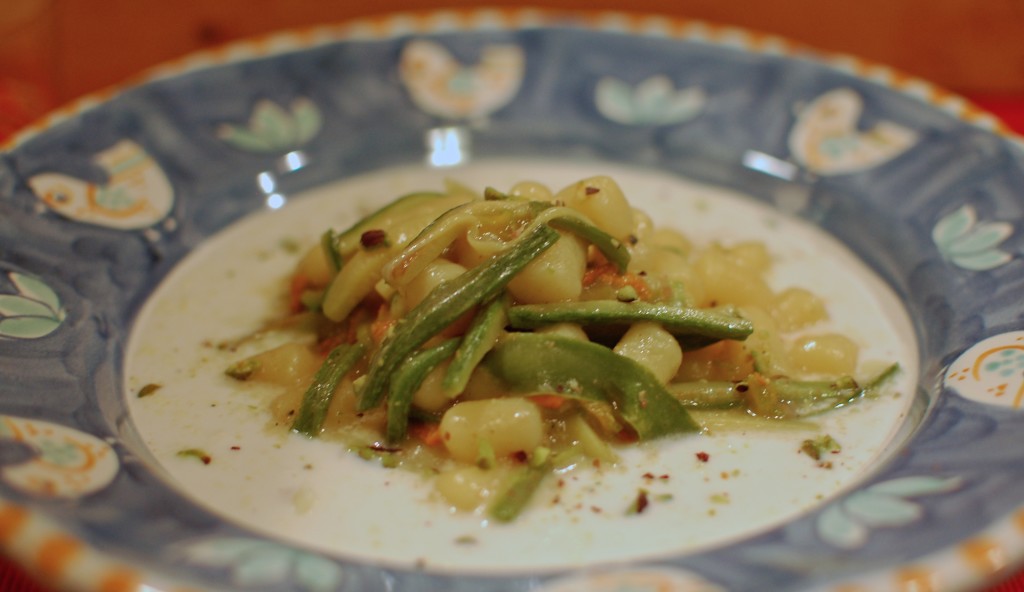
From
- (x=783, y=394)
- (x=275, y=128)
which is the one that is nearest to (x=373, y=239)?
(x=783, y=394)

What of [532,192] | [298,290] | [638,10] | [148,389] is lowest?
[148,389]

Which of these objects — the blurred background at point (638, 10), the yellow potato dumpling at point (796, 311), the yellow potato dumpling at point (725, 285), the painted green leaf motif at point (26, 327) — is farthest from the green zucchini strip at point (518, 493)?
the blurred background at point (638, 10)

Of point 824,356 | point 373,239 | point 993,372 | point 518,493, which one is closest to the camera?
point 518,493

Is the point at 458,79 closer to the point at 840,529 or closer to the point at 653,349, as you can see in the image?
the point at 653,349

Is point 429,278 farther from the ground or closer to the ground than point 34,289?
closer to the ground

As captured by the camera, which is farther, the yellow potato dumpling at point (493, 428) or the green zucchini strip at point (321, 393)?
the green zucchini strip at point (321, 393)

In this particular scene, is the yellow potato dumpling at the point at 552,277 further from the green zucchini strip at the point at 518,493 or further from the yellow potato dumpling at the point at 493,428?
the green zucchini strip at the point at 518,493

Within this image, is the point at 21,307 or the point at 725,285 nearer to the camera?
the point at 21,307
